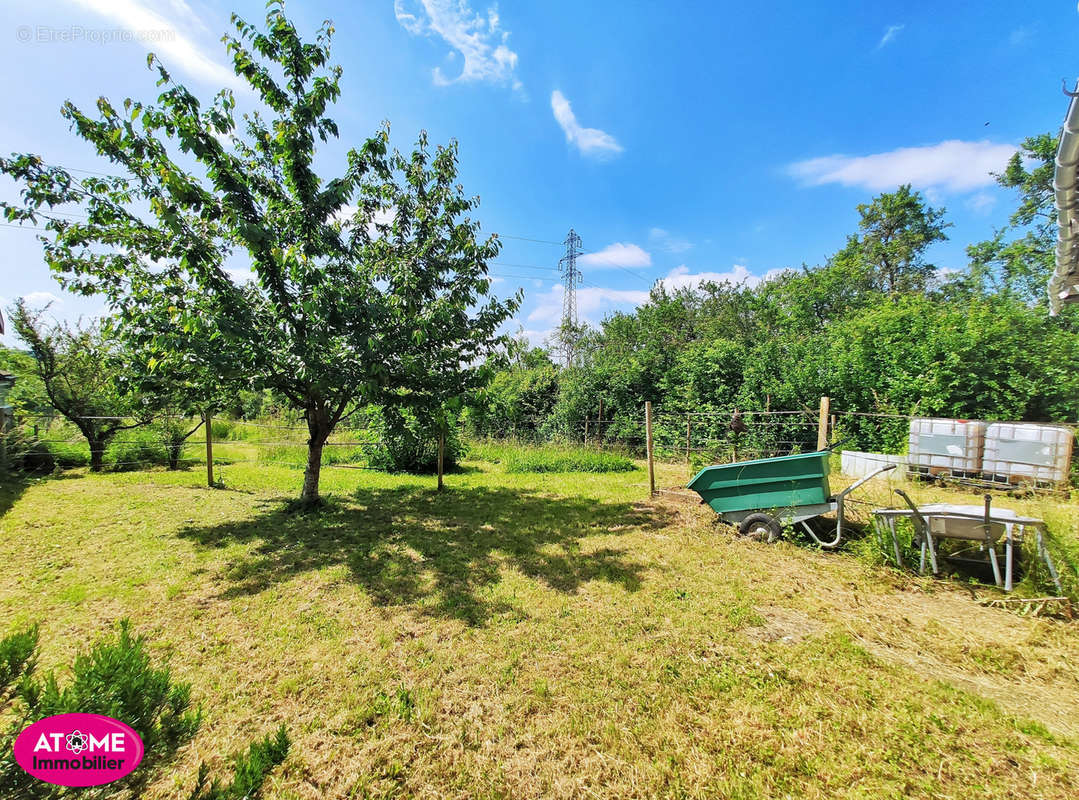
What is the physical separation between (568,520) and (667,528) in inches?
56.3

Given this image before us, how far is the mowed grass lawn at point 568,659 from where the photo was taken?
6.40ft

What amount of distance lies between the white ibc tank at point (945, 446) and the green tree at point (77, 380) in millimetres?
16063

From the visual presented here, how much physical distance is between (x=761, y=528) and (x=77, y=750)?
19.0ft

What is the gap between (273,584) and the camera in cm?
389

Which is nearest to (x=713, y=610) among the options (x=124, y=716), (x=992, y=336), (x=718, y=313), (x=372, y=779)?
(x=372, y=779)

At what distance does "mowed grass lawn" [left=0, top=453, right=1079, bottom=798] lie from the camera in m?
1.95

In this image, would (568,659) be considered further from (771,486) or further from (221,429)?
(221,429)

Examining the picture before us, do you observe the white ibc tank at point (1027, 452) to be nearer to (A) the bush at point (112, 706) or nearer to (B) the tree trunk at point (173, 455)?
(A) the bush at point (112, 706)

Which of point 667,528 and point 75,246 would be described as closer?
point 75,246

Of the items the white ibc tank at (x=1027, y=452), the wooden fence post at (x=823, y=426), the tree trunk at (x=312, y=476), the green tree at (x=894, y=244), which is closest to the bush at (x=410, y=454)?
the tree trunk at (x=312, y=476)

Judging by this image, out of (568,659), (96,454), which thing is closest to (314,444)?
(568,659)

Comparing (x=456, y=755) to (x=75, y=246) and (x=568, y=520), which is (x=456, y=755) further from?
(x=75, y=246)

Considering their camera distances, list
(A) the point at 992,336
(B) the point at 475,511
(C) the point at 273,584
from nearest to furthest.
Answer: (C) the point at 273,584
(B) the point at 475,511
(A) the point at 992,336

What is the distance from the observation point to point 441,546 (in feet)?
16.4
